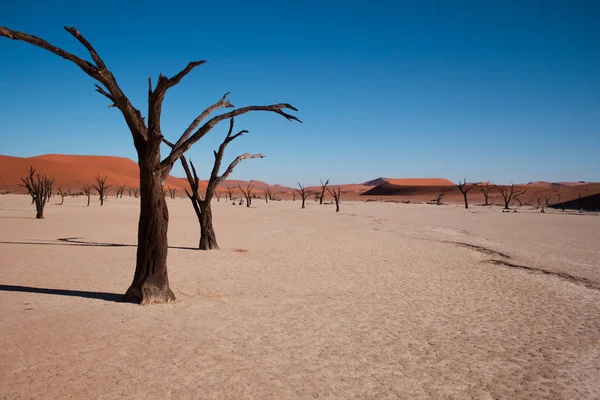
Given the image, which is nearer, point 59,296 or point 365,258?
point 59,296

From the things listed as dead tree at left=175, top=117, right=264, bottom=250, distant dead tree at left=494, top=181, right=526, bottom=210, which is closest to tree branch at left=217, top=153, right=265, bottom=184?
dead tree at left=175, top=117, right=264, bottom=250

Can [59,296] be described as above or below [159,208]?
below

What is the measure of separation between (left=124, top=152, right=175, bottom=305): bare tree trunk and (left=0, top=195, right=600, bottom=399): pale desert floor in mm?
310

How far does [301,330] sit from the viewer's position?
5320mm

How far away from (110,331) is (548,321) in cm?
641

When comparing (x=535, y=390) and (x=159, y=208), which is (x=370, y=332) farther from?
(x=159, y=208)

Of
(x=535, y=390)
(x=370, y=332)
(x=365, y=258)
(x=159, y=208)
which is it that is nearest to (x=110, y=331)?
(x=159, y=208)

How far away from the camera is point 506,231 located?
784 inches

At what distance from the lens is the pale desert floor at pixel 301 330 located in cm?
373

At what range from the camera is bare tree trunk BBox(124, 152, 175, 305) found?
591 centimetres

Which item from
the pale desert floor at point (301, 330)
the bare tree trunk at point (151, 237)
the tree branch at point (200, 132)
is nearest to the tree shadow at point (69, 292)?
the pale desert floor at point (301, 330)

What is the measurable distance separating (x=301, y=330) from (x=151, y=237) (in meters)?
2.81

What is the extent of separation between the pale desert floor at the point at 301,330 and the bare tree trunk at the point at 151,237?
0.31m

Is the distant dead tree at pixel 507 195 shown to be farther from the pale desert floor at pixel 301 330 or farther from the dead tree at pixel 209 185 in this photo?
the dead tree at pixel 209 185
